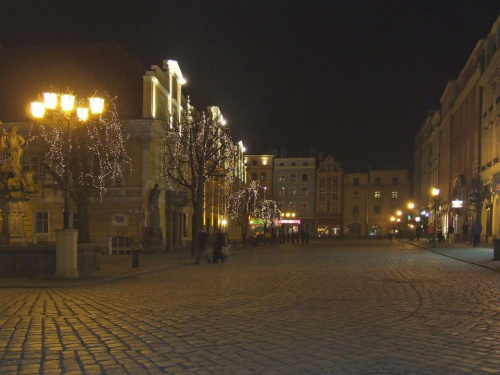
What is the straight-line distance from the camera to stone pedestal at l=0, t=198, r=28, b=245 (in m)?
22.5

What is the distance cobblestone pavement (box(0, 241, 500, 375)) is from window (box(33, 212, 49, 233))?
25.3m

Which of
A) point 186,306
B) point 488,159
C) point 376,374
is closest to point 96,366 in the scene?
point 376,374

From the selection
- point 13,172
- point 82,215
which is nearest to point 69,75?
point 82,215

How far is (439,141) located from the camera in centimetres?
7331

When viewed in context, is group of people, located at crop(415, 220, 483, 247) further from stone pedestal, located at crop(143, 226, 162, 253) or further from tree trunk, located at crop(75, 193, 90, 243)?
tree trunk, located at crop(75, 193, 90, 243)

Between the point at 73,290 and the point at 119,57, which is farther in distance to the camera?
the point at 119,57

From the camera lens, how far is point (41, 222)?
40.4m

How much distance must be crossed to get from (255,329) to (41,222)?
34.3m

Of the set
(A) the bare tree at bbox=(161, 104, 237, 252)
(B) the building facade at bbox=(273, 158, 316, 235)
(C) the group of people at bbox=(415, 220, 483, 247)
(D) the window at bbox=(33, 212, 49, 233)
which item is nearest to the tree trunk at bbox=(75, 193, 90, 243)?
(A) the bare tree at bbox=(161, 104, 237, 252)

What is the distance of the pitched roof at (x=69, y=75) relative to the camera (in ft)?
130

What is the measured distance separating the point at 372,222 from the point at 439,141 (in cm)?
4010

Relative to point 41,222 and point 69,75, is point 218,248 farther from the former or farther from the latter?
point 69,75

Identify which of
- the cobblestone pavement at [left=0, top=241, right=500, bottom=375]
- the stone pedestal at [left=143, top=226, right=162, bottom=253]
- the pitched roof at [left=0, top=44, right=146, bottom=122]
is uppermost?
the pitched roof at [left=0, top=44, right=146, bottom=122]

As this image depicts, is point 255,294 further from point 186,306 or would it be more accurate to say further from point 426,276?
point 426,276
